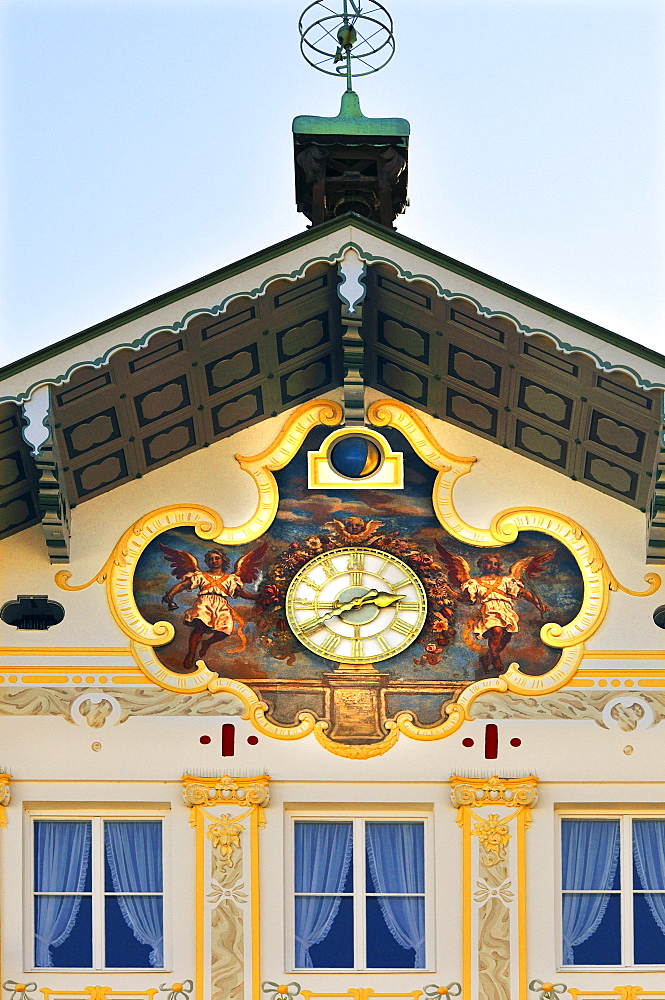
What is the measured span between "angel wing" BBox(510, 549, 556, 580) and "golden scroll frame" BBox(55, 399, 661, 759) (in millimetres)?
218

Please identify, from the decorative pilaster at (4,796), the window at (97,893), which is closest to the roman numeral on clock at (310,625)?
the window at (97,893)

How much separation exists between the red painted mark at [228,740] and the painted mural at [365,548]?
39 cm

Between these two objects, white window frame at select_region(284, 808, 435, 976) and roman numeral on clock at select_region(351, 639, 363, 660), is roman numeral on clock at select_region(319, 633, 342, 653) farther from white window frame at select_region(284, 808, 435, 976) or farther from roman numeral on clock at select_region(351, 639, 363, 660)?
white window frame at select_region(284, 808, 435, 976)

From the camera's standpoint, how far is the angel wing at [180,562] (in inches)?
706

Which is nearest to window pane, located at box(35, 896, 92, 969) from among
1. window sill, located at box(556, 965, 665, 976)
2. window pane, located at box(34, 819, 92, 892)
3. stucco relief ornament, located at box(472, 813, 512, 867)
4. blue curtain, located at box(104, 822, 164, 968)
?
window pane, located at box(34, 819, 92, 892)

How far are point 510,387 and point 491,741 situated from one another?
9.94 feet

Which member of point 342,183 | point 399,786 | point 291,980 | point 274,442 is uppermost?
point 342,183

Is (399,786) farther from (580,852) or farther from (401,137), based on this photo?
(401,137)

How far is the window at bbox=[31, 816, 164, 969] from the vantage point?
55.4ft

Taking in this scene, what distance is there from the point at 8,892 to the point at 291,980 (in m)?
2.41

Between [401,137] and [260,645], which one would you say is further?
[401,137]

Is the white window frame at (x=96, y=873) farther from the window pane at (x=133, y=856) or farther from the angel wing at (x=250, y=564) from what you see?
the angel wing at (x=250, y=564)

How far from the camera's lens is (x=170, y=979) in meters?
Answer: 16.7

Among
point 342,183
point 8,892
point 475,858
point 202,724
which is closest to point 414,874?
point 475,858
